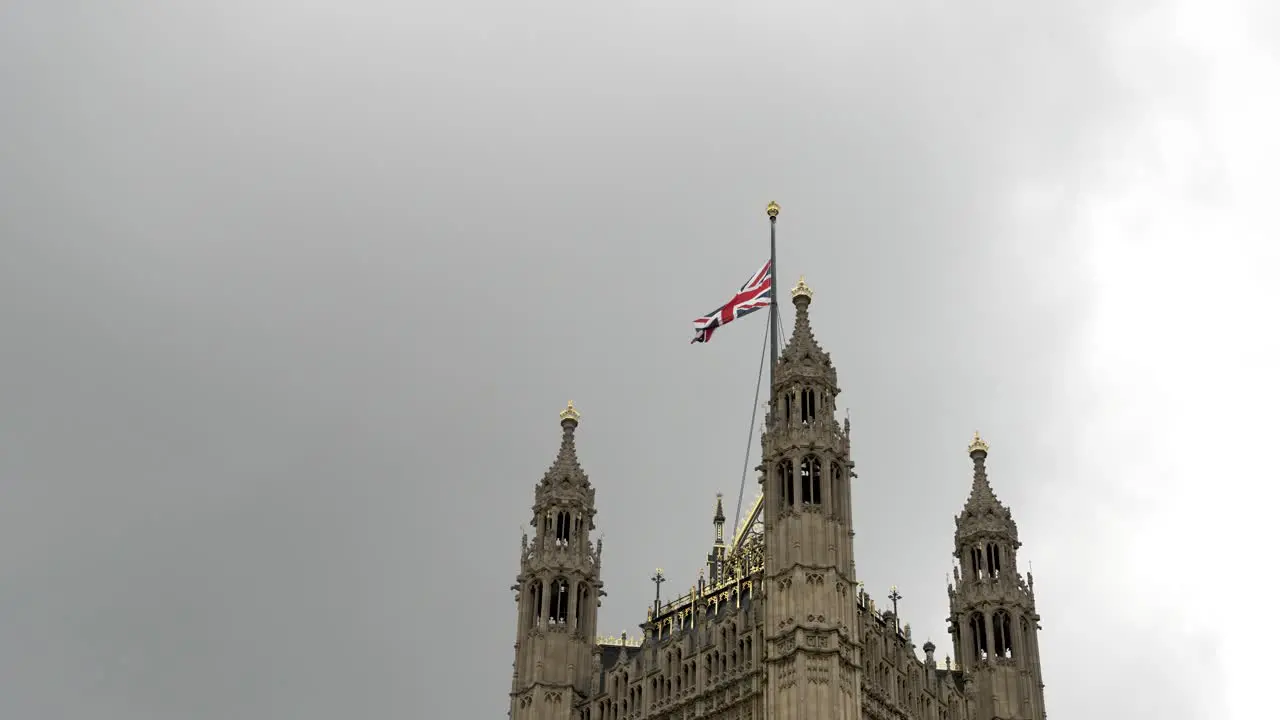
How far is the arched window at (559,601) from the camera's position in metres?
73.3

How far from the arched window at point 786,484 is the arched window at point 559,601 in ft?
34.6

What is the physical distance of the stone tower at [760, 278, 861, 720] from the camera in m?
63.4

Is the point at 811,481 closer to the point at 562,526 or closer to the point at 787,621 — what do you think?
the point at 787,621

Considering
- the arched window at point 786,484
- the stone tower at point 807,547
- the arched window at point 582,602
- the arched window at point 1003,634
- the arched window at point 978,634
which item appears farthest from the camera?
the arched window at point 978,634

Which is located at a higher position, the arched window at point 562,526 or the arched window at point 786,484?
the arched window at point 562,526

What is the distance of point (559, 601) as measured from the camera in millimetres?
73688

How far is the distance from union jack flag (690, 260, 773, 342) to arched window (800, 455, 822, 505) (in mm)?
10723

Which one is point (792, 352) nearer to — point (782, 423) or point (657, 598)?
point (782, 423)

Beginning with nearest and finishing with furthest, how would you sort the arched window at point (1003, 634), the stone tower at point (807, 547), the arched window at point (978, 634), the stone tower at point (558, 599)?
the stone tower at point (807, 547) < the stone tower at point (558, 599) < the arched window at point (1003, 634) < the arched window at point (978, 634)

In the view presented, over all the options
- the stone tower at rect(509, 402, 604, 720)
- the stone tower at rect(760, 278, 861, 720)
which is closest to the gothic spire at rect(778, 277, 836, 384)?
the stone tower at rect(760, 278, 861, 720)

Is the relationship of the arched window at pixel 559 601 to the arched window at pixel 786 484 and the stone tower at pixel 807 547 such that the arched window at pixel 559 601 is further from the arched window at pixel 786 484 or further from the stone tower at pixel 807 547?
the arched window at pixel 786 484

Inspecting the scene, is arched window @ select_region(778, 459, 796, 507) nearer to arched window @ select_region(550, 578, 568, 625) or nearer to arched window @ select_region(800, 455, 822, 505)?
arched window @ select_region(800, 455, 822, 505)

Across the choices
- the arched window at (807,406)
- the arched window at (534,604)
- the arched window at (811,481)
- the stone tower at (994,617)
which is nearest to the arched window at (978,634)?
the stone tower at (994,617)

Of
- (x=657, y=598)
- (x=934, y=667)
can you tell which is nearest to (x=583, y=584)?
(x=657, y=598)
